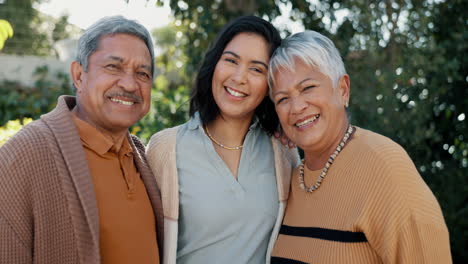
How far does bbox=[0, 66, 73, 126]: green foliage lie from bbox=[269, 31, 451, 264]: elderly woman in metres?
4.29

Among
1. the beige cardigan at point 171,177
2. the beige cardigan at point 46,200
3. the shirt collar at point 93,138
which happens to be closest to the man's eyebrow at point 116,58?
the shirt collar at point 93,138

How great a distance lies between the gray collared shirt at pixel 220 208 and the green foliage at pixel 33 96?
384cm

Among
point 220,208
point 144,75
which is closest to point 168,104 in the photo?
point 144,75

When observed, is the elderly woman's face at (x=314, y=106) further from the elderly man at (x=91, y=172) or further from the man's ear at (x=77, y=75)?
the man's ear at (x=77, y=75)

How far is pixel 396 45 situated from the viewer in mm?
4477

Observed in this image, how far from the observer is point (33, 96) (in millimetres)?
6422

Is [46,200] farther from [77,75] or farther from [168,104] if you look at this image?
[168,104]

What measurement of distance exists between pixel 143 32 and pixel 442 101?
3256mm

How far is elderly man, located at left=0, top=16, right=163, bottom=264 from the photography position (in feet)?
6.73

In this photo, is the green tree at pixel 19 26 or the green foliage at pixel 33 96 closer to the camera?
the green foliage at pixel 33 96

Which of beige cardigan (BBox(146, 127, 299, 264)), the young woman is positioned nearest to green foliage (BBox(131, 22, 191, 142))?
the young woman

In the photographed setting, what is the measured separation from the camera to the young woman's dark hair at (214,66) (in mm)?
2896

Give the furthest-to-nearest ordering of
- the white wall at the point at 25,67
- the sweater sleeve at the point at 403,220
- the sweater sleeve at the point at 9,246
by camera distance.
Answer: the white wall at the point at 25,67 → the sweater sleeve at the point at 403,220 → the sweater sleeve at the point at 9,246

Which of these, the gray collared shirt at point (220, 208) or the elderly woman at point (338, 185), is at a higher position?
the elderly woman at point (338, 185)
